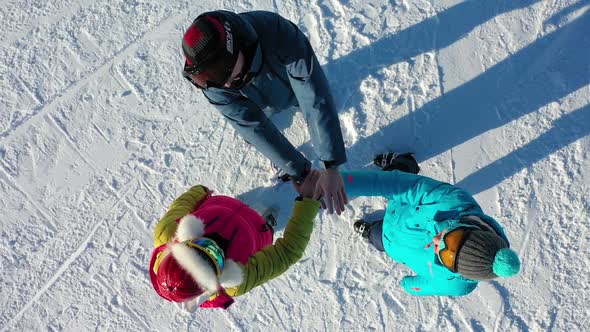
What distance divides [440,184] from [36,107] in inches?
125

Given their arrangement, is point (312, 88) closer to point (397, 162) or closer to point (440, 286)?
point (397, 162)

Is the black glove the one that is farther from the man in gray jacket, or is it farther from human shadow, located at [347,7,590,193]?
the man in gray jacket

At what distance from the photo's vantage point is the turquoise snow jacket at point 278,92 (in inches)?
76.0

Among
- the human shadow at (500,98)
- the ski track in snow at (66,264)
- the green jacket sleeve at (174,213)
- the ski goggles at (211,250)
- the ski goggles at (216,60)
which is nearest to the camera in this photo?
the ski goggles at (216,60)

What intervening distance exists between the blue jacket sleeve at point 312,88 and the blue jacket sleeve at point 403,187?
217 millimetres

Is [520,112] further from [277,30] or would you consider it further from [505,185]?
[277,30]

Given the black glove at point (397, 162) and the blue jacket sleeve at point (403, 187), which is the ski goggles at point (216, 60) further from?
the black glove at point (397, 162)

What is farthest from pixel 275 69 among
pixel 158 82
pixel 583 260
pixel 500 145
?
pixel 583 260

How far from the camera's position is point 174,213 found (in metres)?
2.37

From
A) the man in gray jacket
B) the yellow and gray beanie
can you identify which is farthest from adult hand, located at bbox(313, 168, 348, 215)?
the yellow and gray beanie

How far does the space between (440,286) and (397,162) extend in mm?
1017

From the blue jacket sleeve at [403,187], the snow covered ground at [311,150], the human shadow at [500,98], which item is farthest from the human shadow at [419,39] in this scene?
the blue jacket sleeve at [403,187]

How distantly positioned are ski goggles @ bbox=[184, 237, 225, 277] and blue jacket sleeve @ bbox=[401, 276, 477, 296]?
1.18 meters

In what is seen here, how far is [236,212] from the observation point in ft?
8.00
